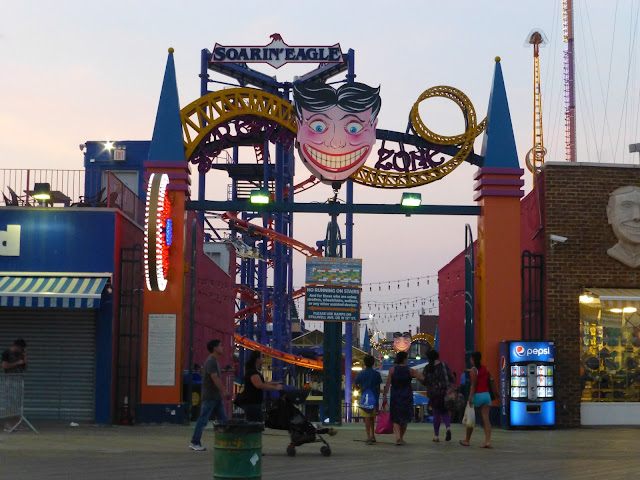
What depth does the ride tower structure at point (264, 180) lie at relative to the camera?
25.9 m

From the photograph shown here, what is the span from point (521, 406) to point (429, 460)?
8109 millimetres

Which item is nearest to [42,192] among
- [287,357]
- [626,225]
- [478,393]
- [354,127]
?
[354,127]

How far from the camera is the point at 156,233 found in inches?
863

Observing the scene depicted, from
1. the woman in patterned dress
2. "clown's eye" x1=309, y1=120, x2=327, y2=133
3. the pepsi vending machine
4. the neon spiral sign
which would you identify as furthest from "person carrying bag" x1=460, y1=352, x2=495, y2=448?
"clown's eye" x1=309, y1=120, x2=327, y2=133

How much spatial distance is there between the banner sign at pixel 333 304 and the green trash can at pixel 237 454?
1447 cm

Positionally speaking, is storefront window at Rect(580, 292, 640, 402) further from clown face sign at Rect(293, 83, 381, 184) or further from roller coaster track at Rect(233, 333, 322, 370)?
roller coaster track at Rect(233, 333, 322, 370)

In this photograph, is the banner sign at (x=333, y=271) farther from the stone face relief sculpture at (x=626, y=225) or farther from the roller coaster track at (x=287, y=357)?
the roller coaster track at (x=287, y=357)

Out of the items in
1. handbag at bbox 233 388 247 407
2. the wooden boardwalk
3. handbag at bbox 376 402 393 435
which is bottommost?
the wooden boardwalk

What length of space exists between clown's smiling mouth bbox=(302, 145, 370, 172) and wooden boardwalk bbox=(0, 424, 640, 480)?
698cm

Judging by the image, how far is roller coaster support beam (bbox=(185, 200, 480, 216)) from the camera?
80.2ft

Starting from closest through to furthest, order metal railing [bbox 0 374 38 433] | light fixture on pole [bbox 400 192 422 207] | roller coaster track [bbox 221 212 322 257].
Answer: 1. metal railing [bbox 0 374 38 433]
2. light fixture on pole [bbox 400 192 422 207]
3. roller coaster track [bbox 221 212 322 257]

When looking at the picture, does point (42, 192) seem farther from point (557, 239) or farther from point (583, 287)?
point (583, 287)

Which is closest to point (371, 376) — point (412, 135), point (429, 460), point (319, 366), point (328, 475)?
point (429, 460)

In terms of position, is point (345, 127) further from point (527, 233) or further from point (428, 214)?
point (527, 233)
